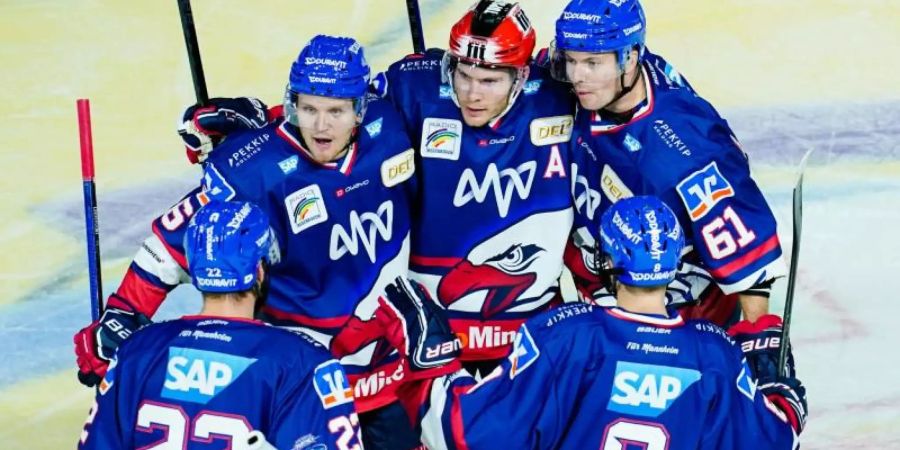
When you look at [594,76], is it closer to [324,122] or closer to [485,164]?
[485,164]

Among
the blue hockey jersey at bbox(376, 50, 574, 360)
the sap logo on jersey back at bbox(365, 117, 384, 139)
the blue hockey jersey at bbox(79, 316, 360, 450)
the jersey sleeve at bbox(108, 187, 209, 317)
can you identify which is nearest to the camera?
the blue hockey jersey at bbox(79, 316, 360, 450)

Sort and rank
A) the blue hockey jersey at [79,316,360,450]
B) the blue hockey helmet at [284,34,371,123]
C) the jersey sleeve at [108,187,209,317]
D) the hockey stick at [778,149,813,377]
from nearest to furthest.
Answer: the blue hockey jersey at [79,316,360,450] < the hockey stick at [778,149,813,377] < the blue hockey helmet at [284,34,371,123] < the jersey sleeve at [108,187,209,317]

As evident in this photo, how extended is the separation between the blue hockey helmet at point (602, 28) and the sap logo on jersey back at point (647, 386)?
103 centimetres

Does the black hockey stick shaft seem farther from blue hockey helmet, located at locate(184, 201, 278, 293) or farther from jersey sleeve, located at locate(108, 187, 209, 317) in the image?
blue hockey helmet, located at locate(184, 201, 278, 293)

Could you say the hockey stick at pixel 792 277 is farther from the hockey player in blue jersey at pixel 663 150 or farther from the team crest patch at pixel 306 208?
the team crest patch at pixel 306 208

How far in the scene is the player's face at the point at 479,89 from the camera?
14.0 feet

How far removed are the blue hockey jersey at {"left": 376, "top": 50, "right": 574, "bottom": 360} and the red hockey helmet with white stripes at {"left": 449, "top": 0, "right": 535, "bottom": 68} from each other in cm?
17

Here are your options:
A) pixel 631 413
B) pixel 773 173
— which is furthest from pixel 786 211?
pixel 631 413

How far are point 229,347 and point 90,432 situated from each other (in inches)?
13.7

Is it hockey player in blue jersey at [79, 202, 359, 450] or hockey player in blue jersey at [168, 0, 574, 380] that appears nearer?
hockey player in blue jersey at [79, 202, 359, 450]

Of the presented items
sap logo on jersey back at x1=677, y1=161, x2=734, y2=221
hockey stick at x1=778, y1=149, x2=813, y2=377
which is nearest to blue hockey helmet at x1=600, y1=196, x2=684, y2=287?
hockey stick at x1=778, y1=149, x2=813, y2=377

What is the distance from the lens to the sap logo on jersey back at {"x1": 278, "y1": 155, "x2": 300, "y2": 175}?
4078 millimetres

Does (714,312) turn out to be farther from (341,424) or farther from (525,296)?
(341,424)

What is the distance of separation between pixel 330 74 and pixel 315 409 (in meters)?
0.95
